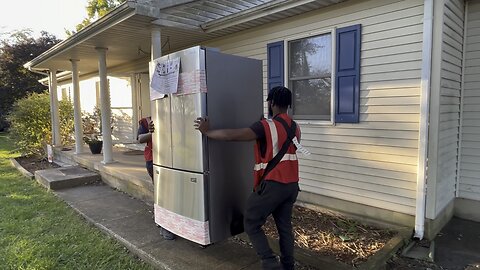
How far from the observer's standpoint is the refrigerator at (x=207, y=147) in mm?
2838

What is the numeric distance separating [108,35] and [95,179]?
2.89 meters

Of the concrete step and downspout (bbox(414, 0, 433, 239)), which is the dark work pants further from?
the concrete step

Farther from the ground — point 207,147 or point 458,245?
point 207,147

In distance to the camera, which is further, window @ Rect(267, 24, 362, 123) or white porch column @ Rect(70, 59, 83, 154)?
white porch column @ Rect(70, 59, 83, 154)

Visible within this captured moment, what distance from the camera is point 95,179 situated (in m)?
6.59

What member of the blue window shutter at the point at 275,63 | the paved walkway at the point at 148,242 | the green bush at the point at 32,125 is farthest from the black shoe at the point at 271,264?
the green bush at the point at 32,125

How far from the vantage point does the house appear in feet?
12.2

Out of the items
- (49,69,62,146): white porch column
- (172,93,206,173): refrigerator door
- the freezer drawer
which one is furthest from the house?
(49,69,62,146): white porch column

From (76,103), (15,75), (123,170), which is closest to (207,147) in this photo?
(123,170)

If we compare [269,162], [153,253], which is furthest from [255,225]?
[153,253]

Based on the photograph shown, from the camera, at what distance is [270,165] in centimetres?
249

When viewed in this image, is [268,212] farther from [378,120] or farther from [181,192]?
[378,120]

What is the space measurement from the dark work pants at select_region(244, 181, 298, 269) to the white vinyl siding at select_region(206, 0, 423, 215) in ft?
6.51

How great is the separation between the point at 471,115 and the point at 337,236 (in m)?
2.48
